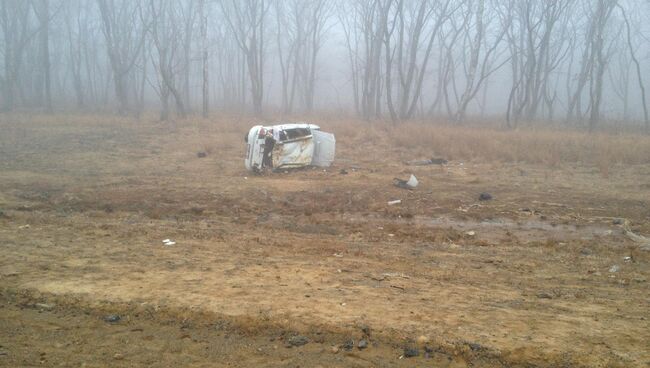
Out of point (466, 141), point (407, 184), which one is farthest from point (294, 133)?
point (466, 141)

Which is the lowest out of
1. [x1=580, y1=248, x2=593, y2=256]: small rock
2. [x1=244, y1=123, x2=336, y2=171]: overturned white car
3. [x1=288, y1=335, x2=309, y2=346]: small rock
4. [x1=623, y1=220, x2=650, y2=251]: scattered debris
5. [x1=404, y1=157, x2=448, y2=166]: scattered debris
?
[x1=288, y1=335, x2=309, y2=346]: small rock

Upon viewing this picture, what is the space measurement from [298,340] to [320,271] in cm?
153

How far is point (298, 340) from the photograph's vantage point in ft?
11.4

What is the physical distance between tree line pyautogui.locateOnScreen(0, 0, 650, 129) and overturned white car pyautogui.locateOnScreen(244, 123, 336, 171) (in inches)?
371

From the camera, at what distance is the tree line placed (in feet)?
80.6

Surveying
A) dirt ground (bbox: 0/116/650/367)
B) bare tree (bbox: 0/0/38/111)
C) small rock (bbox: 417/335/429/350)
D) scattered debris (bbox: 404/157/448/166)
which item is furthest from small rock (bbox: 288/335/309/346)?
bare tree (bbox: 0/0/38/111)

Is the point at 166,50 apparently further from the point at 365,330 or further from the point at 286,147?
the point at 365,330

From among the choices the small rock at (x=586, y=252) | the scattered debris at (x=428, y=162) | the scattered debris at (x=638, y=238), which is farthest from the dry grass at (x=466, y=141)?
the small rock at (x=586, y=252)

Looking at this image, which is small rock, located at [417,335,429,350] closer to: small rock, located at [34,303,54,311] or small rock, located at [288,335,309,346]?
small rock, located at [288,335,309,346]

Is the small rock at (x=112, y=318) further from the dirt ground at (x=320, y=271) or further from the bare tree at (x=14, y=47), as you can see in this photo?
the bare tree at (x=14, y=47)

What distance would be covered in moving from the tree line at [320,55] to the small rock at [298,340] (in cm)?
1886

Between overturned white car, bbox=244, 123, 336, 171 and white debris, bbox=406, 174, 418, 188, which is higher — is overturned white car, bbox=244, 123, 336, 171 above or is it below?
above

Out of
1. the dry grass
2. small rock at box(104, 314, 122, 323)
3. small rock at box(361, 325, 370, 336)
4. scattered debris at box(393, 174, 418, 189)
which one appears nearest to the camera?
small rock at box(361, 325, 370, 336)

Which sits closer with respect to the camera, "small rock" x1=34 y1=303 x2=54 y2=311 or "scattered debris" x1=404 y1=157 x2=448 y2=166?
"small rock" x1=34 y1=303 x2=54 y2=311
